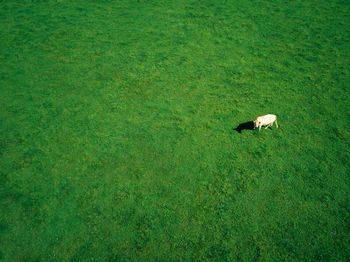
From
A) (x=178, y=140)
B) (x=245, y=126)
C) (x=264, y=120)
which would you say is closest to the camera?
(x=264, y=120)

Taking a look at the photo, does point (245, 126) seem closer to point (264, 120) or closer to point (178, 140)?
point (264, 120)

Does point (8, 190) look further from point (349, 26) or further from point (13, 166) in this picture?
point (349, 26)

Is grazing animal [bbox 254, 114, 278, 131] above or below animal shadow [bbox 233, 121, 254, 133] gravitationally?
above

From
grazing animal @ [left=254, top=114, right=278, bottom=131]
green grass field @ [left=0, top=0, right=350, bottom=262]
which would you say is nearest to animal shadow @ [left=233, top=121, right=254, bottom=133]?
green grass field @ [left=0, top=0, right=350, bottom=262]

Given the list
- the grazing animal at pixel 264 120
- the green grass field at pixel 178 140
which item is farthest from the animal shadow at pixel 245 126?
the grazing animal at pixel 264 120

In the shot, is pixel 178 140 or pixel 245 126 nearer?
pixel 178 140

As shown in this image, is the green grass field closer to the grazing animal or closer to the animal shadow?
the animal shadow

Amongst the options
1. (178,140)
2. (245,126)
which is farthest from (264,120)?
(178,140)

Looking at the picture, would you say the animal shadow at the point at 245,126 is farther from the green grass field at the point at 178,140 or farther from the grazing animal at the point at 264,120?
the grazing animal at the point at 264,120

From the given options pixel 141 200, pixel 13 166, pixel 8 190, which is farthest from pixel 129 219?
pixel 13 166
